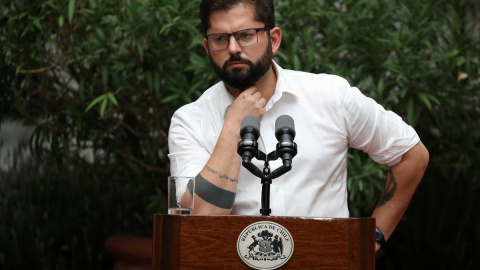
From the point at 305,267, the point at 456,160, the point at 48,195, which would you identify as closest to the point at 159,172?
the point at 48,195

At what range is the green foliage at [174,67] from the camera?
344 cm

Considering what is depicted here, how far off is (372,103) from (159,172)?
1720 mm

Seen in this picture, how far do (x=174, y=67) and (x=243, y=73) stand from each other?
1.30 meters

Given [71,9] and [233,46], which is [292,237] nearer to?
[233,46]

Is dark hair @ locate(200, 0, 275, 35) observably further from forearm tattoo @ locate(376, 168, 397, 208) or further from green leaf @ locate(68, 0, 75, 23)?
green leaf @ locate(68, 0, 75, 23)

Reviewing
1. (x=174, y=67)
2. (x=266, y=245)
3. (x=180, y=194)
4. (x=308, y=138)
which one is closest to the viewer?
(x=266, y=245)

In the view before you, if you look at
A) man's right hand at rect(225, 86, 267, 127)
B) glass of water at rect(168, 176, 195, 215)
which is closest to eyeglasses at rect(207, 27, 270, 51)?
man's right hand at rect(225, 86, 267, 127)

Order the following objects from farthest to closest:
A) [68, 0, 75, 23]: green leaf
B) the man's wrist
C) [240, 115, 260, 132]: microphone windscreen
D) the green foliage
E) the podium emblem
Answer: the green foliage < [68, 0, 75, 23]: green leaf < the man's wrist < [240, 115, 260, 132]: microphone windscreen < the podium emblem

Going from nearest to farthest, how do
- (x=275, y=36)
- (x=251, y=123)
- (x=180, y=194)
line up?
(x=251, y=123) < (x=180, y=194) < (x=275, y=36)

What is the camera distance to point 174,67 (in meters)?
3.56

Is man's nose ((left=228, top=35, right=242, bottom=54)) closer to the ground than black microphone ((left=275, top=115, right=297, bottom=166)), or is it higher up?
higher up

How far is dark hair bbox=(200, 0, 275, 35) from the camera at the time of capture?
A: 7.61ft

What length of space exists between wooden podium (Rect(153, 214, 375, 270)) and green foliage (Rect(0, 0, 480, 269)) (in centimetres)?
157

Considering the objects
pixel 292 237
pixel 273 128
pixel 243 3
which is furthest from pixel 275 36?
pixel 292 237
